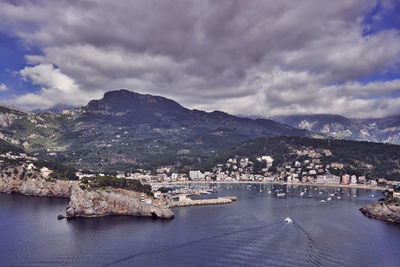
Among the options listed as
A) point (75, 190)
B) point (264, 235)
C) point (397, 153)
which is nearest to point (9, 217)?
point (75, 190)

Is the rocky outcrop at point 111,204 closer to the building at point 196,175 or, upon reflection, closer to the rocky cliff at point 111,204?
the rocky cliff at point 111,204

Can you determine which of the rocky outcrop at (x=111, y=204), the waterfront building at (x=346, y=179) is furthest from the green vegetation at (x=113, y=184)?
the waterfront building at (x=346, y=179)

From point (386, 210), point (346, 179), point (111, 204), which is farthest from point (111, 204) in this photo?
point (346, 179)

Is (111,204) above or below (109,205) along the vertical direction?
above

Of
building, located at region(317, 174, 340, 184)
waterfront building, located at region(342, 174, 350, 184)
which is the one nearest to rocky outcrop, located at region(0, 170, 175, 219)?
building, located at region(317, 174, 340, 184)

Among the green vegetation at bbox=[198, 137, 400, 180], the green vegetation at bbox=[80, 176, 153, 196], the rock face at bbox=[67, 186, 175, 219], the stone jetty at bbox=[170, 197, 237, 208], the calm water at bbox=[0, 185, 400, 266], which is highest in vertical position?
the green vegetation at bbox=[198, 137, 400, 180]

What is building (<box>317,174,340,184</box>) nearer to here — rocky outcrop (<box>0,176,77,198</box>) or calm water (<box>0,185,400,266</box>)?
calm water (<box>0,185,400,266</box>)

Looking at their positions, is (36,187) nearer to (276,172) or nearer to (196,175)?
(196,175)
